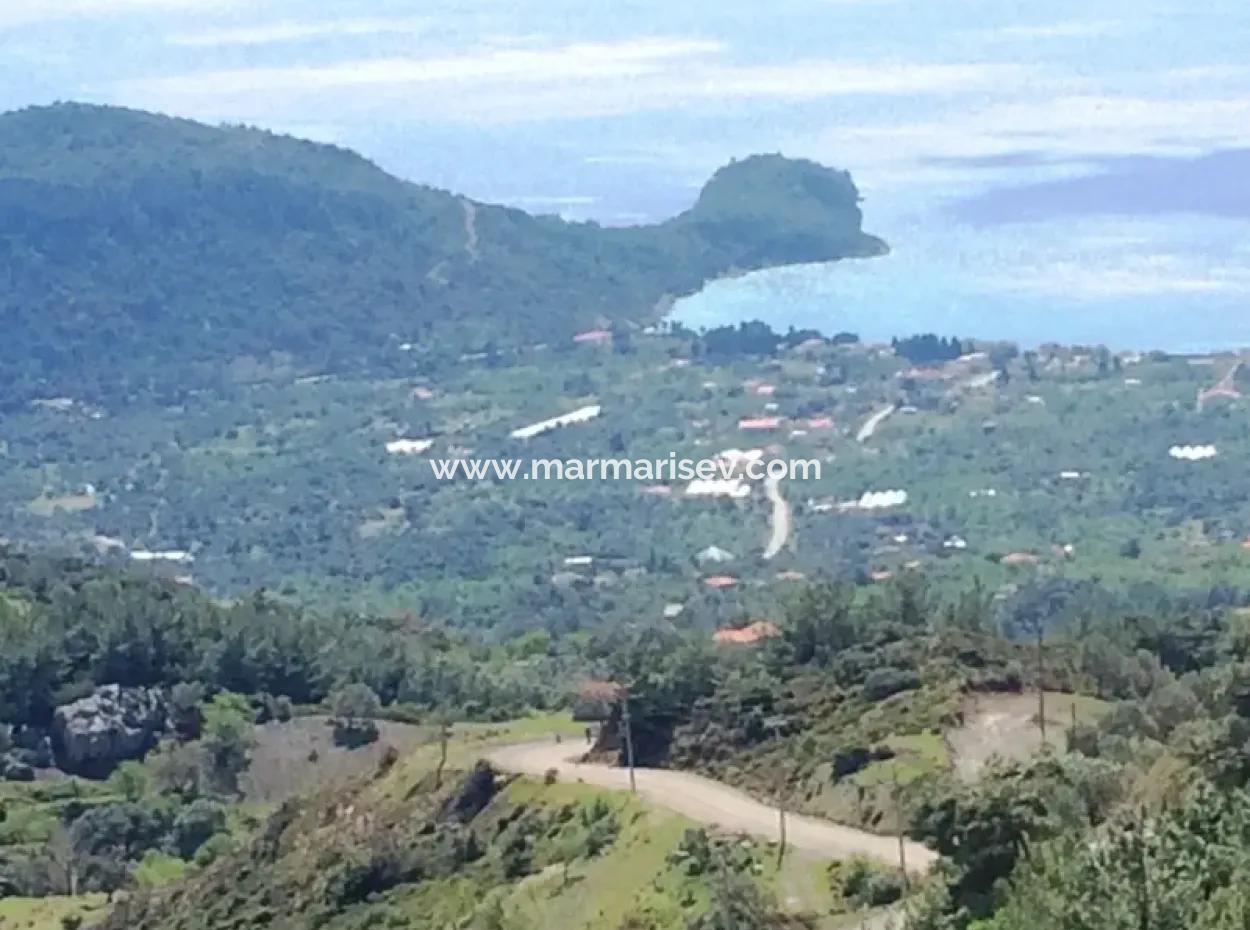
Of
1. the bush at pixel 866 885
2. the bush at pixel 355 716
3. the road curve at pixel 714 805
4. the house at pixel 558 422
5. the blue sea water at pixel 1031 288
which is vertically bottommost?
the bush at pixel 355 716

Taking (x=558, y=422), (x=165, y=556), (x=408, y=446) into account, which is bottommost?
(x=165, y=556)

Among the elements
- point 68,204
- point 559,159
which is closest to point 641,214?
point 559,159

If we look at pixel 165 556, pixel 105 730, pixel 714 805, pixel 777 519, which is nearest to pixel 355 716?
pixel 105 730

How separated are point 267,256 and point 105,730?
2384 inches

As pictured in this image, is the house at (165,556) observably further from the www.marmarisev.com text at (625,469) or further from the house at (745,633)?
the house at (745,633)

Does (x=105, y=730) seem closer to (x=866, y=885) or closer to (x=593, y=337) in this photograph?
(x=866, y=885)

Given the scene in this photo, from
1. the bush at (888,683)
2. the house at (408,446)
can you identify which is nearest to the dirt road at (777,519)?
the house at (408,446)

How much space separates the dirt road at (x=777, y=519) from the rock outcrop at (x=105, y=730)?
73.3 ft

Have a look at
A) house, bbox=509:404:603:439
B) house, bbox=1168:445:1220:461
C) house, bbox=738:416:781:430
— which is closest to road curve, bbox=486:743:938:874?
house, bbox=1168:445:1220:461

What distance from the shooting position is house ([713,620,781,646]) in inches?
1469

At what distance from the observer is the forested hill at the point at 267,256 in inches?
3600

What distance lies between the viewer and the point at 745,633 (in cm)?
4003

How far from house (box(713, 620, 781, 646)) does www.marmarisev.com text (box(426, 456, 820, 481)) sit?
25.3 m

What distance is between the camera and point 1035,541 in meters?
60.4
